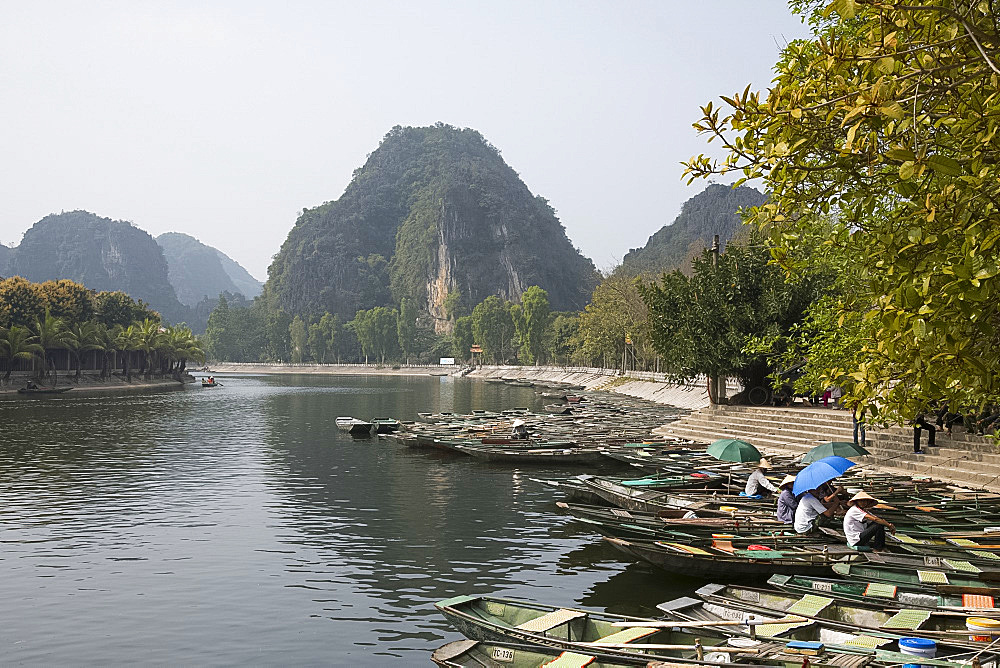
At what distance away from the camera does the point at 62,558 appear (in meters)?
19.1

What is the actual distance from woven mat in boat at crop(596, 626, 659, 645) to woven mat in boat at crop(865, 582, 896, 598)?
426 centimetres

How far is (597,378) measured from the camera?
368 ft

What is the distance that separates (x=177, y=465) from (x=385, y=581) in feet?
69.7

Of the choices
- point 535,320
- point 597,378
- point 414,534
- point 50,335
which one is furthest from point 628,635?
point 535,320

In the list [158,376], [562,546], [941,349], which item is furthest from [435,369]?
[941,349]

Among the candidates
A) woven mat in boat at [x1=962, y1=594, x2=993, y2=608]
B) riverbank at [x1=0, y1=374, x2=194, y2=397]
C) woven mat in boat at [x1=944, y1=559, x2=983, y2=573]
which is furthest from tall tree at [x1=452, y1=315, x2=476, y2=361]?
woven mat in boat at [x1=962, y1=594, x2=993, y2=608]

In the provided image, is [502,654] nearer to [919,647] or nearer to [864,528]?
[919,647]

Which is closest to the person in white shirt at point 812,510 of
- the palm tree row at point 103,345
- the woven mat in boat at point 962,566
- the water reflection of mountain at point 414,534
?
the woven mat in boat at point 962,566

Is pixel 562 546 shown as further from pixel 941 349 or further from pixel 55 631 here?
pixel 941 349

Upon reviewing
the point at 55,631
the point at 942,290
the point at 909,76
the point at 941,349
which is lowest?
the point at 55,631

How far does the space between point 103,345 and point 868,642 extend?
103938 millimetres

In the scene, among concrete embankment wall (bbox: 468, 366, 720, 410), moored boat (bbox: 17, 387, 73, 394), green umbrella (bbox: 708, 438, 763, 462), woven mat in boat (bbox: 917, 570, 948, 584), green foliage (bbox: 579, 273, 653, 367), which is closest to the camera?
woven mat in boat (bbox: 917, 570, 948, 584)

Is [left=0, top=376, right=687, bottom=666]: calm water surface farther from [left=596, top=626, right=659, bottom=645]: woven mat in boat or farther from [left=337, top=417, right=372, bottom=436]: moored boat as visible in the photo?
[left=337, top=417, right=372, bottom=436]: moored boat

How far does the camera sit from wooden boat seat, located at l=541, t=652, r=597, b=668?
380 inches
